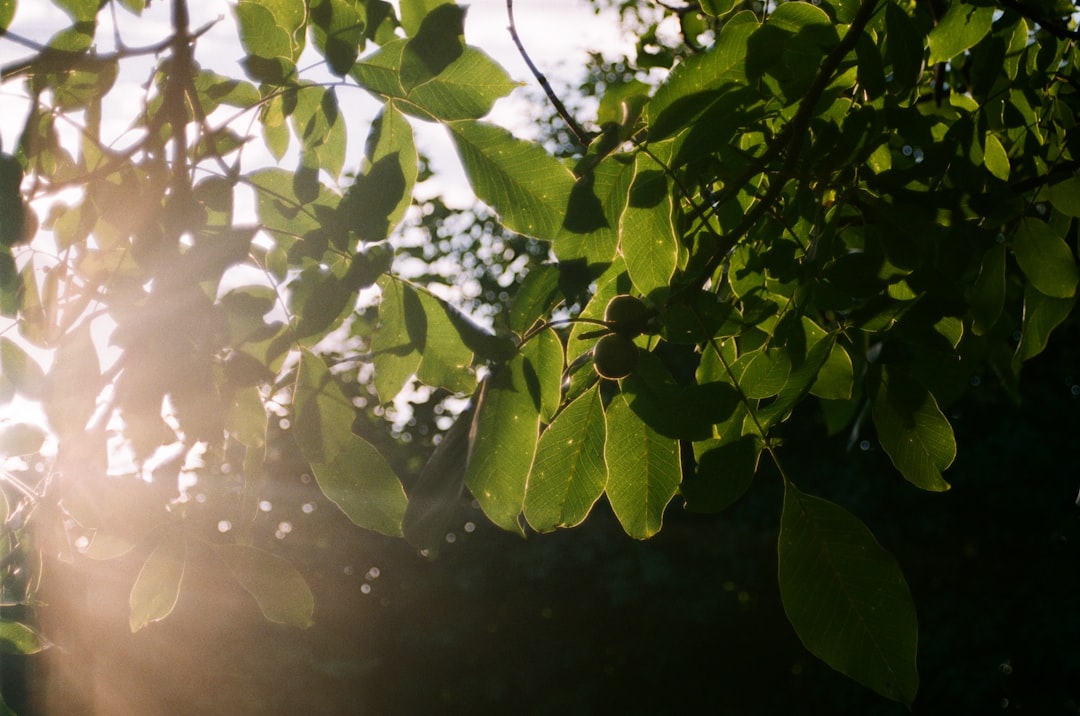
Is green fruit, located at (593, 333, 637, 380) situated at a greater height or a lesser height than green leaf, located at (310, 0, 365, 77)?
lesser

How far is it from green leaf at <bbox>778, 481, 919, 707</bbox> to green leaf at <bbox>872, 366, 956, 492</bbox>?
0.86ft

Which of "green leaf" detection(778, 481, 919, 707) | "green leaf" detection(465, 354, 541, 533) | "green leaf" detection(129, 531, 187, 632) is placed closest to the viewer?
"green leaf" detection(778, 481, 919, 707)

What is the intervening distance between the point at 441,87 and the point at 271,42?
23 centimetres

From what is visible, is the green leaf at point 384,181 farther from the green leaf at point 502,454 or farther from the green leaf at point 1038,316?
the green leaf at point 1038,316

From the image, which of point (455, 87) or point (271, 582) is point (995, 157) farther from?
point (271, 582)

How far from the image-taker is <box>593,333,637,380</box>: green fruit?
899 mm

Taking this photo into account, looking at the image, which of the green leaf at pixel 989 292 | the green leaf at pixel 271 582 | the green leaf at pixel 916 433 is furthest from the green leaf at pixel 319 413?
the green leaf at pixel 989 292

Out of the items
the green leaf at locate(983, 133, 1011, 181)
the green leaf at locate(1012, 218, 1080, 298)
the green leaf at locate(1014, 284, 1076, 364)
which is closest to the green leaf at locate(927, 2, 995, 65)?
the green leaf at locate(983, 133, 1011, 181)

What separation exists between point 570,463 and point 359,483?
257 millimetres

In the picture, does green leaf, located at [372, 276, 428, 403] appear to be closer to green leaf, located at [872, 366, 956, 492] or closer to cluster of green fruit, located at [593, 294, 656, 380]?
cluster of green fruit, located at [593, 294, 656, 380]

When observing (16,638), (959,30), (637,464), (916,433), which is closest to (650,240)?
(637,464)

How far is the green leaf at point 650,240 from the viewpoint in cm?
95

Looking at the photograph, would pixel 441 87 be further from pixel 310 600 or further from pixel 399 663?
pixel 399 663

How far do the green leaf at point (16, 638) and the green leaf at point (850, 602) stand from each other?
0.97 m
